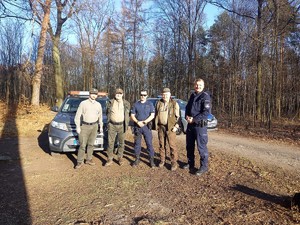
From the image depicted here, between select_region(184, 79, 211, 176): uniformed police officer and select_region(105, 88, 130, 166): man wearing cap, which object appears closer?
select_region(184, 79, 211, 176): uniformed police officer

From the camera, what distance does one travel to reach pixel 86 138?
6527 mm

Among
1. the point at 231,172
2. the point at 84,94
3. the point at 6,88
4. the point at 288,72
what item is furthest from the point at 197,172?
the point at 6,88

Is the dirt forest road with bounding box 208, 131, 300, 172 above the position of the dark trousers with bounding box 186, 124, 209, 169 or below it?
below

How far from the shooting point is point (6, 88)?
38062 millimetres

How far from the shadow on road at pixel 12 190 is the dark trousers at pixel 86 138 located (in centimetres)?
138

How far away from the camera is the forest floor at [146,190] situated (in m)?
3.72

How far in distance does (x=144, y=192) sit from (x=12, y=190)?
8.28 feet

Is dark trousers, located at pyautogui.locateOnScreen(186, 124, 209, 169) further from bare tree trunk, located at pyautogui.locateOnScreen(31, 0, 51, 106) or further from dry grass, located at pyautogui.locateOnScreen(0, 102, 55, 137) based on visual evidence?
bare tree trunk, located at pyautogui.locateOnScreen(31, 0, 51, 106)

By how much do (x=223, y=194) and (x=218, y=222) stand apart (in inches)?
42.9

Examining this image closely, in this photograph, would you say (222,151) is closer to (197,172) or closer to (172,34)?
(197,172)

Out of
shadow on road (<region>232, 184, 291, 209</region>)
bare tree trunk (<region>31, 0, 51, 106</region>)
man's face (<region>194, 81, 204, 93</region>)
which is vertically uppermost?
bare tree trunk (<region>31, 0, 51, 106</region>)

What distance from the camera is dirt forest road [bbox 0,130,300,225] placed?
3.70 meters

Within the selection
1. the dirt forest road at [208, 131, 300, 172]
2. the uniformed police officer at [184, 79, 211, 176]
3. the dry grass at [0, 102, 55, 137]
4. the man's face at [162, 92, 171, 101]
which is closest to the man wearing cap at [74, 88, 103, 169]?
the man's face at [162, 92, 171, 101]

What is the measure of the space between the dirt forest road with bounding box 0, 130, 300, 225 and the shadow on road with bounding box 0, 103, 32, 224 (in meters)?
0.01
